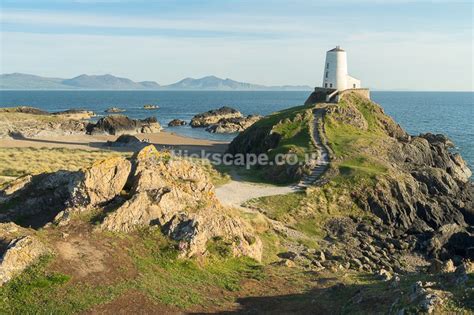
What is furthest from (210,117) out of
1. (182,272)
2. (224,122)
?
(182,272)

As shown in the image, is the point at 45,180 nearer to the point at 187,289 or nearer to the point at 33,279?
the point at 33,279

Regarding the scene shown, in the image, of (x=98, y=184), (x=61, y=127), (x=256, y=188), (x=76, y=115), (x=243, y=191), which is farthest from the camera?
(x=76, y=115)

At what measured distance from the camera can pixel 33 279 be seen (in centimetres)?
2200

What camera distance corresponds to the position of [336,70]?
284 ft

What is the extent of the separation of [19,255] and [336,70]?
240ft

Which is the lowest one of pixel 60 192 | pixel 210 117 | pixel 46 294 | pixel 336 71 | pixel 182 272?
pixel 182 272

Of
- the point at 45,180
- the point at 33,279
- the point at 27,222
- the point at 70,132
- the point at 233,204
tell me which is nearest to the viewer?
the point at 33,279

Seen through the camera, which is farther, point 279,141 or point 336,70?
point 336,70

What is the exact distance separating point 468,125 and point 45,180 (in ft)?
485

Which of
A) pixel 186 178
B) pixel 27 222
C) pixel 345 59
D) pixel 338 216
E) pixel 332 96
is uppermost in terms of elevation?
pixel 345 59

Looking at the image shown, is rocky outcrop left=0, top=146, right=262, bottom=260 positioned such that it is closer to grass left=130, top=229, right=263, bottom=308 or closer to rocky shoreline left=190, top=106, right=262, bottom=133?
grass left=130, top=229, right=263, bottom=308

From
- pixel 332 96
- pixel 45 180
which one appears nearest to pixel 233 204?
pixel 45 180

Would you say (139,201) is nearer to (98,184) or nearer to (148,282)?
(98,184)

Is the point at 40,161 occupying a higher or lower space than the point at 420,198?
higher
